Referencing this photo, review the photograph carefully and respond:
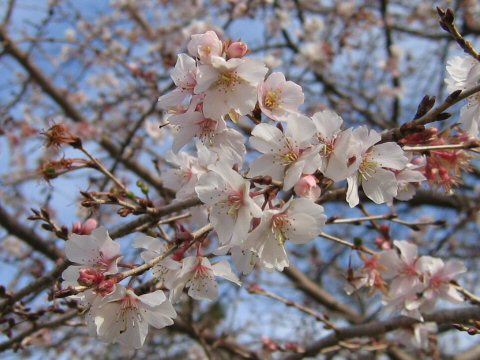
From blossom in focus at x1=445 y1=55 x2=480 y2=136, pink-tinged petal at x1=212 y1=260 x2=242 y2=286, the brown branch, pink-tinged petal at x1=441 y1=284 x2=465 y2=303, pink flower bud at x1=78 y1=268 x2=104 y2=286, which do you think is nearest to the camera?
pink flower bud at x1=78 y1=268 x2=104 y2=286

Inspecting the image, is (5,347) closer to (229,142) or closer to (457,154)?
(229,142)

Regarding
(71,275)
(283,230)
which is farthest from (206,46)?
(71,275)

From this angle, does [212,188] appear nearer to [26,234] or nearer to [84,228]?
[84,228]

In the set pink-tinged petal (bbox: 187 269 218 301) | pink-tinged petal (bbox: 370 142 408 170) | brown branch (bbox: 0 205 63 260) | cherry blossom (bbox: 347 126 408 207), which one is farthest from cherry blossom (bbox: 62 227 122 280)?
brown branch (bbox: 0 205 63 260)

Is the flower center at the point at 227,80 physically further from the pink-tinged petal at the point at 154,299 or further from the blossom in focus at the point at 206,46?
the pink-tinged petal at the point at 154,299

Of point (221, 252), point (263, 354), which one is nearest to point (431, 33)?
point (263, 354)

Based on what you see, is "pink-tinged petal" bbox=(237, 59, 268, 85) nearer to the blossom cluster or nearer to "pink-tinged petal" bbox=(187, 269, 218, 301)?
the blossom cluster
